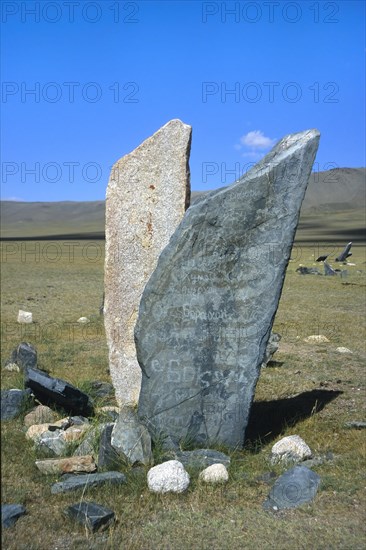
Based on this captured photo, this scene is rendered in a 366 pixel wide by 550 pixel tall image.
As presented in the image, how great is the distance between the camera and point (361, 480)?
519 centimetres

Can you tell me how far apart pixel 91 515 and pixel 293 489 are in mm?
1540

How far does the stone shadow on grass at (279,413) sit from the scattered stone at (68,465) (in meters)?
1.55

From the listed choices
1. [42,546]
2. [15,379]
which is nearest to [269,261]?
[42,546]

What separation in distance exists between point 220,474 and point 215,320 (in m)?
1.33

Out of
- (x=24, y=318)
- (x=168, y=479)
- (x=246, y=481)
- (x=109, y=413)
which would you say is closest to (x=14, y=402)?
(x=109, y=413)

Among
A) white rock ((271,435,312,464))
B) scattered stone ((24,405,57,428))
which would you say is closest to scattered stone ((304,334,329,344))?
white rock ((271,435,312,464))

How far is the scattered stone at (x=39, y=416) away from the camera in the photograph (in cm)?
645

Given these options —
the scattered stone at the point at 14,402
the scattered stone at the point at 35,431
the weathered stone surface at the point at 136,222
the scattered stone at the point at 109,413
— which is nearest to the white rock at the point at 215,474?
the scattered stone at the point at 109,413

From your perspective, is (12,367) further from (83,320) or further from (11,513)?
(83,320)

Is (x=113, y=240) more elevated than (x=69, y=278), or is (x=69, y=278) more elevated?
(x=113, y=240)

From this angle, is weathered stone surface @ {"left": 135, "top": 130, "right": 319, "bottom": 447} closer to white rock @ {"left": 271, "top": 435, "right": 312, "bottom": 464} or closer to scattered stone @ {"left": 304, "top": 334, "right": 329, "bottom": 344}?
white rock @ {"left": 271, "top": 435, "right": 312, "bottom": 464}

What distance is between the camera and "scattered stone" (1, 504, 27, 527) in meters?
4.40

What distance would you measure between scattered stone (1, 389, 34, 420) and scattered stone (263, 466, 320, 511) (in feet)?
9.54

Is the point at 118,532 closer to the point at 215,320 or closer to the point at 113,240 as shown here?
the point at 215,320
